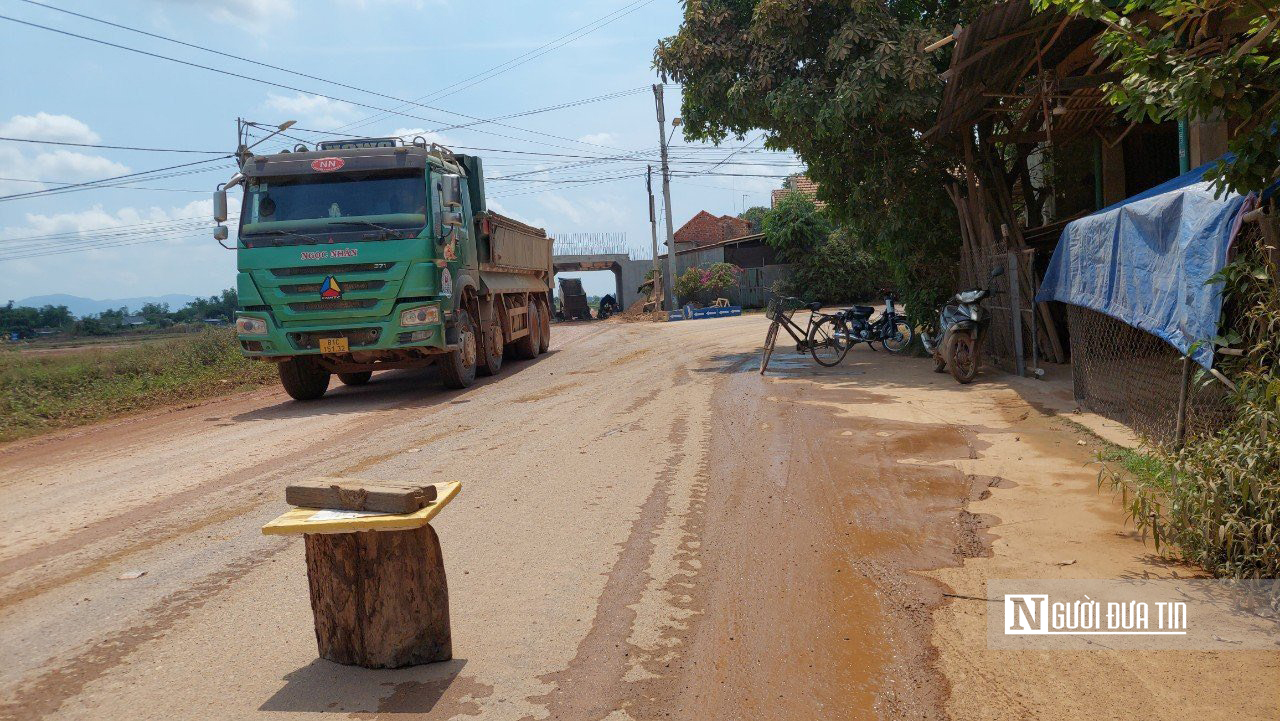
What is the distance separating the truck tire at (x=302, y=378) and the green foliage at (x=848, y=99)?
24.9ft

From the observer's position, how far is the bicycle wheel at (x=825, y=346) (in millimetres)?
13406

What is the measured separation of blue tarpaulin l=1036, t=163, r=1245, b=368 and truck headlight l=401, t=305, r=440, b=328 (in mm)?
7357

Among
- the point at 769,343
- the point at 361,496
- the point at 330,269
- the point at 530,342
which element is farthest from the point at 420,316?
the point at 361,496

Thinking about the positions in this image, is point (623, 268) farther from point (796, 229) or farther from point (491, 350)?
point (491, 350)

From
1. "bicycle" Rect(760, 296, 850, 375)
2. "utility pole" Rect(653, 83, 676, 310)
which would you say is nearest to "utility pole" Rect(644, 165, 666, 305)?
"utility pole" Rect(653, 83, 676, 310)

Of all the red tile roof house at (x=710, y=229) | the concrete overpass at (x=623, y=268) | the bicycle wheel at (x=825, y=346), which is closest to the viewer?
the bicycle wheel at (x=825, y=346)

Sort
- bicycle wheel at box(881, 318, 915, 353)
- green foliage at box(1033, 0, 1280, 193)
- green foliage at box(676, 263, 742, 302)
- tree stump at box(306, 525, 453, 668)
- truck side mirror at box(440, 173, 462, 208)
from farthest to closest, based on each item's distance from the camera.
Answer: green foliage at box(676, 263, 742, 302) → bicycle wheel at box(881, 318, 915, 353) → truck side mirror at box(440, 173, 462, 208) → green foliage at box(1033, 0, 1280, 193) → tree stump at box(306, 525, 453, 668)

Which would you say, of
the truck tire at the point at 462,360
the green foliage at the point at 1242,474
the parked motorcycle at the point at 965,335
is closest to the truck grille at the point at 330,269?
the truck tire at the point at 462,360

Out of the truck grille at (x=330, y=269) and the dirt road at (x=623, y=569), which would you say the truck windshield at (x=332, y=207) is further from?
the dirt road at (x=623, y=569)

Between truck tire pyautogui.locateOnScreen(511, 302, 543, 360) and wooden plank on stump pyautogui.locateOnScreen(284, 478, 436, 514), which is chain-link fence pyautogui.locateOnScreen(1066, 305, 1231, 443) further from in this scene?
truck tire pyautogui.locateOnScreen(511, 302, 543, 360)

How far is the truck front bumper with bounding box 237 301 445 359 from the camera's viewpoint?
10.6m

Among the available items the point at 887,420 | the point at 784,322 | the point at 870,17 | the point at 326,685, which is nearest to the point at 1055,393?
the point at 887,420

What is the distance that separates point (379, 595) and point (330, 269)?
26.1 feet

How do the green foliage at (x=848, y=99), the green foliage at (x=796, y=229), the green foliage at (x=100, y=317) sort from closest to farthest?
1. the green foliage at (x=848, y=99)
2. the green foliage at (x=796, y=229)
3. the green foliage at (x=100, y=317)
